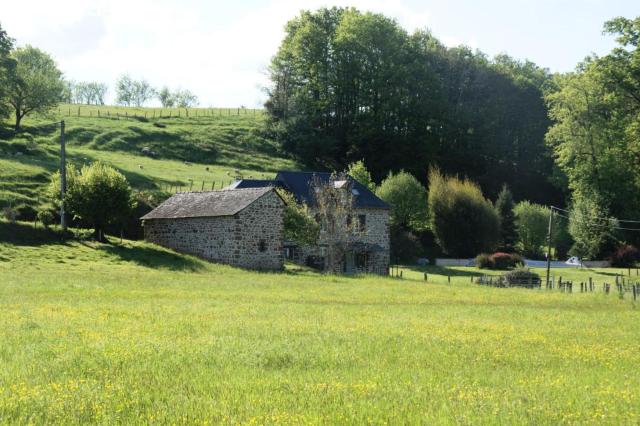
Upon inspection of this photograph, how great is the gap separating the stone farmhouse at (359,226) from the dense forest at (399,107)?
83.2 feet

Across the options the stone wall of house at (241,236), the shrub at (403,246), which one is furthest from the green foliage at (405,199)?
the stone wall of house at (241,236)

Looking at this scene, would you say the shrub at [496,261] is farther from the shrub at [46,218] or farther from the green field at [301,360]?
the green field at [301,360]

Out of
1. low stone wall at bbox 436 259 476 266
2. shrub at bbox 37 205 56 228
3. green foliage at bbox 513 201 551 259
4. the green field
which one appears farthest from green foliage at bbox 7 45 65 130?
the green field

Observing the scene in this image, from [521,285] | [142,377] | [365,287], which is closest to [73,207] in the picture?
[365,287]

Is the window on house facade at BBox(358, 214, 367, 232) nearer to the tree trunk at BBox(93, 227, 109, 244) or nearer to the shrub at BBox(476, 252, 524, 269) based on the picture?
the shrub at BBox(476, 252, 524, 269)

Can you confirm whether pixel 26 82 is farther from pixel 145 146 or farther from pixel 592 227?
pixel 592 227

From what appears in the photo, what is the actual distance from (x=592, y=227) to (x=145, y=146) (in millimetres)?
48551

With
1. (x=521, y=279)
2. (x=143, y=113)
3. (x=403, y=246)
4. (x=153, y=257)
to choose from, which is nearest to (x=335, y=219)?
(x=521, y=279)

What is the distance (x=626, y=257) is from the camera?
69.5 meters

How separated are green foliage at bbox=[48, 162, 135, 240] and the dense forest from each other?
39929 millimetres

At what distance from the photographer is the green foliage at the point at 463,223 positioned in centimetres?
7162

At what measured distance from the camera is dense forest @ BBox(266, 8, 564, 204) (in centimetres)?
8788

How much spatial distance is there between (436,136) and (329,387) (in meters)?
83.2

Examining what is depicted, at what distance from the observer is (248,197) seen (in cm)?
4878
